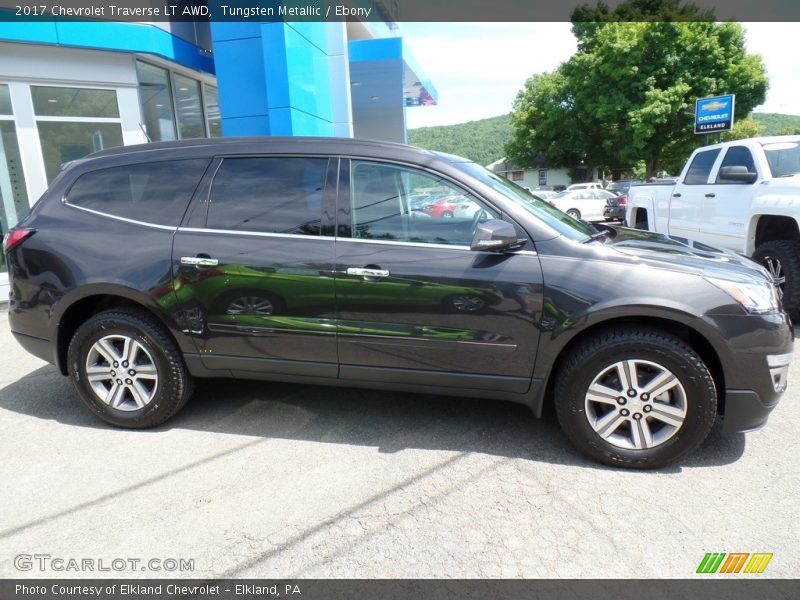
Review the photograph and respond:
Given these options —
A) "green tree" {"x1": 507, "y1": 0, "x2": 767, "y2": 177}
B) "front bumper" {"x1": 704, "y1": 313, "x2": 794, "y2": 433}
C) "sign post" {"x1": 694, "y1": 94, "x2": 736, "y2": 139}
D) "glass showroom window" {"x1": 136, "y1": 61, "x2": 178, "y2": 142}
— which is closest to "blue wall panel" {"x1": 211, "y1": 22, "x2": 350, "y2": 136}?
"glass showroom window" {"x1": 136, "y1": 61, "x2": 178, "y2": 142}

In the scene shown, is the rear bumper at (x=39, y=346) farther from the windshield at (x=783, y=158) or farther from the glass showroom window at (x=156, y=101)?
the glass showroom window at (x=156, y=101)

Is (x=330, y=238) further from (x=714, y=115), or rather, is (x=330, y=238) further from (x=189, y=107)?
(x=714, y=115)

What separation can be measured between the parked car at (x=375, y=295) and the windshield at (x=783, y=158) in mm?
3181

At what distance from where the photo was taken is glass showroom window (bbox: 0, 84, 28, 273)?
29.9 feet

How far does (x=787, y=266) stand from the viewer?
17.3 ft

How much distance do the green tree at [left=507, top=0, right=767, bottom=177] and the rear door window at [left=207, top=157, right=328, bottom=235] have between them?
32.5 meters

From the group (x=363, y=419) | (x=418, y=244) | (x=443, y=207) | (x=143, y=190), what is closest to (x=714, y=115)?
(x=443, y=207)

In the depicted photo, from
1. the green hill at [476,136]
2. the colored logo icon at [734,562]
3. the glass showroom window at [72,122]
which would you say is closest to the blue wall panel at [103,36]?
the glass showroom window at [72,122]

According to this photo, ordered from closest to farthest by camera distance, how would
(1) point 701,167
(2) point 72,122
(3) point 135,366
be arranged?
(3) point 135,366, (1) point 701,167, (2) point 72,122

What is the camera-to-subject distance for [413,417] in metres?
3.72

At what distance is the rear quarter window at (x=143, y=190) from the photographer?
11.5 ft

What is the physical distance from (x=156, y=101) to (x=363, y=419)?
10636 mm
